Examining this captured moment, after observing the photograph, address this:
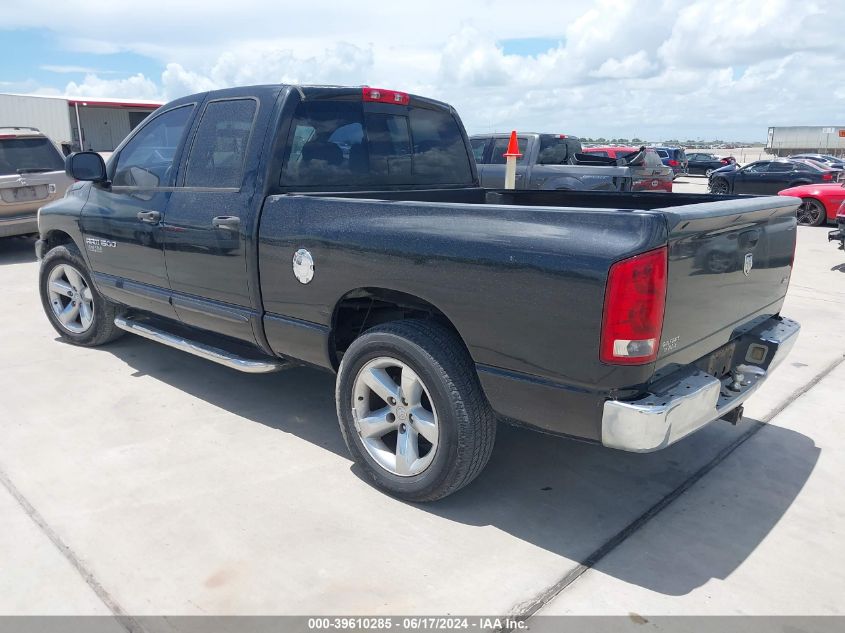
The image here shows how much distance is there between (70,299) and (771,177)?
1867cm

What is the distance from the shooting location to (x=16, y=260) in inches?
386

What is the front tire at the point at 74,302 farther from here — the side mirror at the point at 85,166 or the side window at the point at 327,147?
the side window at the point at 327,147

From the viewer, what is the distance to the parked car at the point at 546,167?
10.9 m

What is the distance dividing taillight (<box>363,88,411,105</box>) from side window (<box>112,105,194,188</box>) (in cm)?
118

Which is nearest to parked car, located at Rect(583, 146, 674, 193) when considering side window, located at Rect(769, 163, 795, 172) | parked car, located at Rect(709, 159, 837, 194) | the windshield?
parked car, located at Rect(709, 159, 837, 194)

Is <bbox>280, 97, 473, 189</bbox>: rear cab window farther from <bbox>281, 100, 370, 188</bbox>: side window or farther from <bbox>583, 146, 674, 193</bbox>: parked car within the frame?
<bbox>583, 146, 674, 193</bbox>: parked car

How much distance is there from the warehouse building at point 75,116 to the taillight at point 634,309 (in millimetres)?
Answer: 35997

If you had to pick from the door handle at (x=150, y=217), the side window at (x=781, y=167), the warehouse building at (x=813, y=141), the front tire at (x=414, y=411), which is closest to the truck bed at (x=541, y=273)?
the front tire at (x=414, y=411)

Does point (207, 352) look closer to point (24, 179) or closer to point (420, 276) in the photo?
point (420, 276)

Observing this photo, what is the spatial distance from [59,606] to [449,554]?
152cm

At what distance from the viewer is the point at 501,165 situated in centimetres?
1194

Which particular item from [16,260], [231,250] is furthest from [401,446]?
[16,260]

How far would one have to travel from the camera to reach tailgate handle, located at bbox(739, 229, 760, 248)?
2992 millimetres

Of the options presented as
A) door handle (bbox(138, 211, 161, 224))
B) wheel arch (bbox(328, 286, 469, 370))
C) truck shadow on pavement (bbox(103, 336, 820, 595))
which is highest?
door handle (bbox(138, 211, 161, 224))
